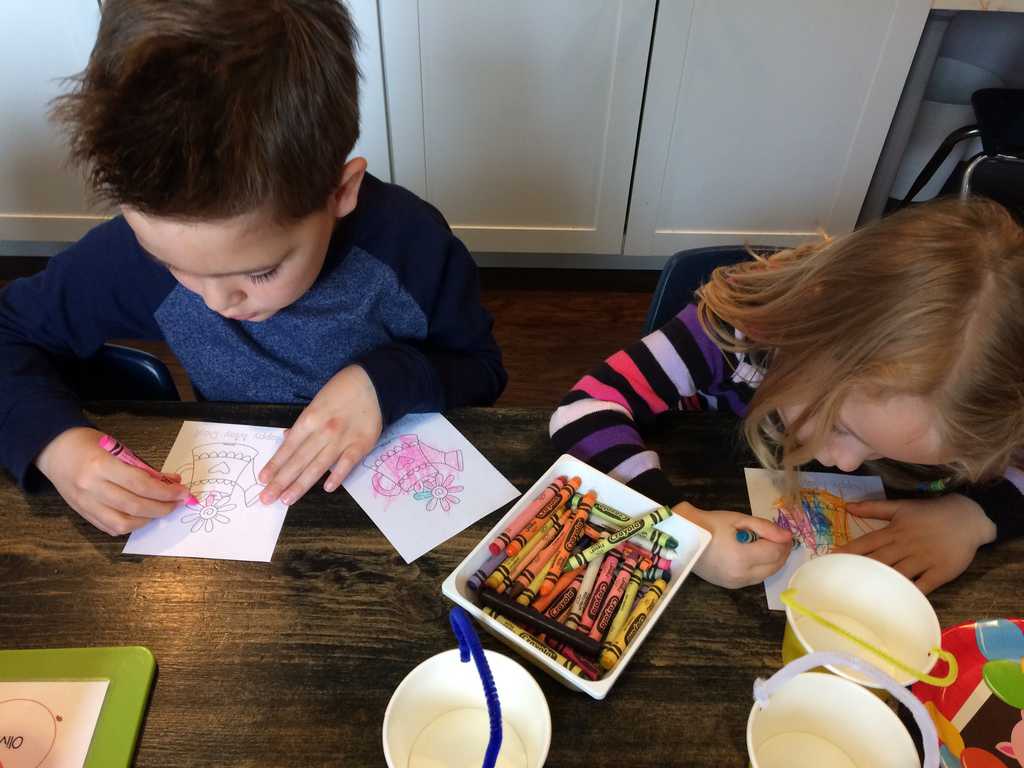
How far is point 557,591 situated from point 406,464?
224mm

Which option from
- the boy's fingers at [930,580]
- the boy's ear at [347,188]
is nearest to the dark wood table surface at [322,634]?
the boy's fingers at [930,580]

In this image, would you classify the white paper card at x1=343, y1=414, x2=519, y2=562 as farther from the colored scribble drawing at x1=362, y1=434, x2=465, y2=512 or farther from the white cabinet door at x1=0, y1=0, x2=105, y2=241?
the white cabinet door at x1=0, y1=0, x2=105, y2=241

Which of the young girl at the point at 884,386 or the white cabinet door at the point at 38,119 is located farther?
the white cabinet door at the point at 38,119

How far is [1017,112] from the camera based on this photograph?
1.58 metres

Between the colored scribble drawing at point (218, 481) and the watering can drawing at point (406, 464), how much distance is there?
0.11 m

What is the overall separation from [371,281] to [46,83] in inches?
54.3

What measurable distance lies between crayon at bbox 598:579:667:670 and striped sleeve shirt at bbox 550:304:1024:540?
126 millimetres

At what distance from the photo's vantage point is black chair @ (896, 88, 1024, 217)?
1527mm

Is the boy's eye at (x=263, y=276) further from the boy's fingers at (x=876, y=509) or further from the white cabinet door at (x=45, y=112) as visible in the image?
the white cabinet door at (x=45, y=112)

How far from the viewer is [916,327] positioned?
615 millimetres

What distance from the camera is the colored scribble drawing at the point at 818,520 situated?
692mm

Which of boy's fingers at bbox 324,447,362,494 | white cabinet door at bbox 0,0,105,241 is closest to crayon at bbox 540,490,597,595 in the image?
boy's fingers at bbox 324,447,362,494

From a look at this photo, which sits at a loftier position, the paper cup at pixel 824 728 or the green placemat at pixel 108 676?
the paper cup at pixel 824 728

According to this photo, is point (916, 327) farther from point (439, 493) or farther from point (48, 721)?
point (48, 721)
